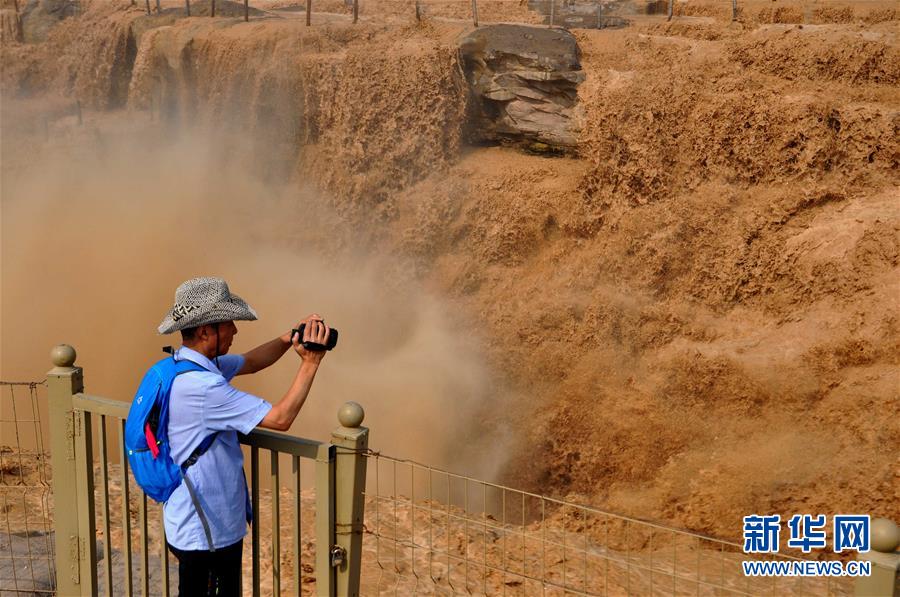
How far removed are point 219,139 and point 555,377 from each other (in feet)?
21.3

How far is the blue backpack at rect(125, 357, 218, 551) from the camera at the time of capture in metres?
2.83

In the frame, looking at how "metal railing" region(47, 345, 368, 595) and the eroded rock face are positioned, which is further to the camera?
the eroded rock face

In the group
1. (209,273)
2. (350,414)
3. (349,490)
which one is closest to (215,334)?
(350,414)

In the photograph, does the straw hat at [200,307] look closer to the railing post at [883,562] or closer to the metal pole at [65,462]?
the metal pole at [65,462]

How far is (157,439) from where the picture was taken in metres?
2.84

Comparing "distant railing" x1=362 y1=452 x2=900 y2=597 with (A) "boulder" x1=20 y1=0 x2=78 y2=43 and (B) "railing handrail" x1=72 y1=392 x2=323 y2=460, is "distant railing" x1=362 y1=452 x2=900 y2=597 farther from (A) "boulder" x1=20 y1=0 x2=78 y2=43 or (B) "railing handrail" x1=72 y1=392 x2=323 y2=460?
(A) "boulder" x1=20 y1=0 x2=78 y2=43

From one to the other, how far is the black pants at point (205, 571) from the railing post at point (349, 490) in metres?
0.35

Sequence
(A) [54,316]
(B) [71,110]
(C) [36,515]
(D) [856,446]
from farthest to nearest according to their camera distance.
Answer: (B) [71,110]
(A) [54,316]
(D) [856,446]
(C) [36,515]

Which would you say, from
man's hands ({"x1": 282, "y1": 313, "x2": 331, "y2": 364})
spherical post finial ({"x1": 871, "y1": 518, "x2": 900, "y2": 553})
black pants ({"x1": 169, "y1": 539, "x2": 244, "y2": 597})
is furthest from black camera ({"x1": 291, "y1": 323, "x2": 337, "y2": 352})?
spherical post finial ({"x1": 871, "y1": 518, "x2": 900, "y2": 553})

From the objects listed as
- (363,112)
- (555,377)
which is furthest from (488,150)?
(555,377)

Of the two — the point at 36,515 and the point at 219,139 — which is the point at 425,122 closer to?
the point at 219,139

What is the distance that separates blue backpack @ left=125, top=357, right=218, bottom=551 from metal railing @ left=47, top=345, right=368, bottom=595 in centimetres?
11

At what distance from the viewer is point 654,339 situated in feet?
30.6

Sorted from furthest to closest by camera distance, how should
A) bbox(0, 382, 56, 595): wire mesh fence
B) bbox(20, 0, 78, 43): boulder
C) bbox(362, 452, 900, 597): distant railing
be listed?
bbox(20, 0, 78, 43): boulder, bbox(362, 452, 900, 597): distant railing, bbox(0, 382, 56, 595): wire mesh fence
